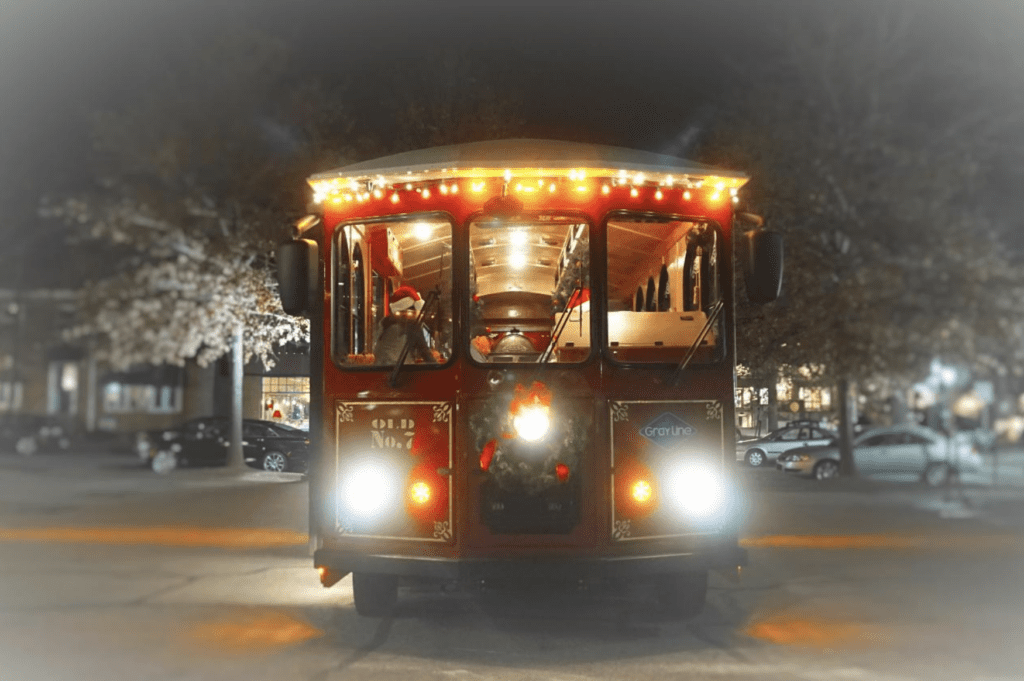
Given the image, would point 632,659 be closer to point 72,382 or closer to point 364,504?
point 364,504

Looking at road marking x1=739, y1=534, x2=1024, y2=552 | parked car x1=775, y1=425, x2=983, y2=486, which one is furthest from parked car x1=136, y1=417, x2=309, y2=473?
parked car x1=775, y1=425, x2=983, y2=486

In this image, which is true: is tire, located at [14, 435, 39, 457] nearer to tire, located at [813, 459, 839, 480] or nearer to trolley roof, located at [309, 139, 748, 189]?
tire, located at [813, 459, 839, 480]

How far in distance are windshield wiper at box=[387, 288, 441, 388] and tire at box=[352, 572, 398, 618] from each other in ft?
4.98

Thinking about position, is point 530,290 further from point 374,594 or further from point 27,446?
point 27,446

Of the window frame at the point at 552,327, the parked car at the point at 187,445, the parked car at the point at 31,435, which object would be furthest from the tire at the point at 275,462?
the parked car at the point at 31,435

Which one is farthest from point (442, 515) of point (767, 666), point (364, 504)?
point (767, 666)

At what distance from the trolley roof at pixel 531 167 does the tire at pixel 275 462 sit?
452 centimetres

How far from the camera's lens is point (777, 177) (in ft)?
60.6

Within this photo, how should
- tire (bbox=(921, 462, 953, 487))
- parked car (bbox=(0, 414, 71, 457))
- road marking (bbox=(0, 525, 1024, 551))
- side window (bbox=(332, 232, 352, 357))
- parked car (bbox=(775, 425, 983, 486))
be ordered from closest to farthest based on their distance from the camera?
side window (bbox=(332, 232, 352, 357)) → road marking (bbox=(0, 525, 1024, 551)) → parked car (bbox=(775, 425, 983, 486)) → tire (bbox=(921, 462, 953, 487)) → parked car (bbox=(0, 414, 71, 457))

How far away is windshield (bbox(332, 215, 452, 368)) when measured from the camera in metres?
6.72

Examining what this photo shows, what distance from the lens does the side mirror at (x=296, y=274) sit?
6.80 metres

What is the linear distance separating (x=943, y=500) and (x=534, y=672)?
1329cm

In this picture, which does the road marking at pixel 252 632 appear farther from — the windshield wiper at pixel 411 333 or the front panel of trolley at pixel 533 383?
the windshield wiper at pixel 411 333

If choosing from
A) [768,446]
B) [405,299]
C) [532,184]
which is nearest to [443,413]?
[405,299]
